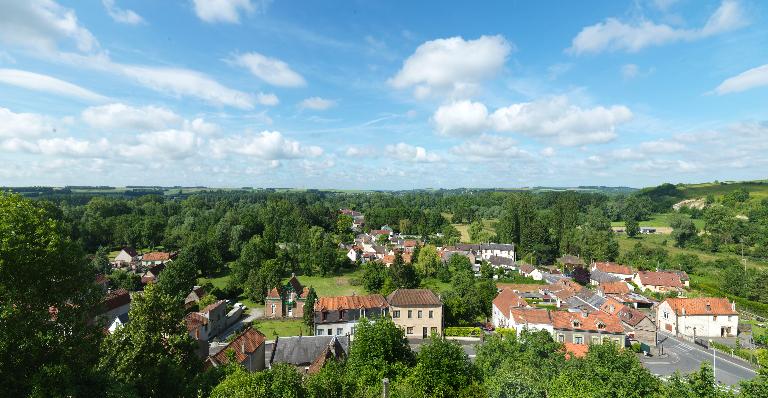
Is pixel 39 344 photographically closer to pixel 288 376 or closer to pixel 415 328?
pixel 288 376

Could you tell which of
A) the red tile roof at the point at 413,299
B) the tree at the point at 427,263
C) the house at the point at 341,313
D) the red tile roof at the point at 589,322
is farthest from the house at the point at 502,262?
the house at the point at 341,313

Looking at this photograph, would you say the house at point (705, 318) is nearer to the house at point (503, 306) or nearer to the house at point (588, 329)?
the house at point (588, 329)

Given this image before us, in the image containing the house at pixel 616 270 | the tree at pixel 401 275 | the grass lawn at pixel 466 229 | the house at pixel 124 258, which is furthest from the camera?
the grass lawn at pixel 466 229

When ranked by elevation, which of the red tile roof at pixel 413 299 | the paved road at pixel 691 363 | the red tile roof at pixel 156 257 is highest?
the red tile roof at pixel 413 299

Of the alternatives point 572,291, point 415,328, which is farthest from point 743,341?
point 415,328

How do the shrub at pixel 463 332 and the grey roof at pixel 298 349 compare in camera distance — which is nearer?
the grey roof at pixel 298 349
